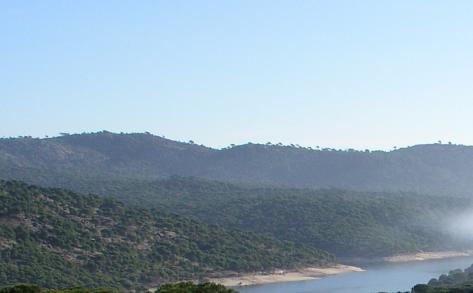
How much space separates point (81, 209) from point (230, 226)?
34.6m

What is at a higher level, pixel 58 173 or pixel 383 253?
pixel 58 173

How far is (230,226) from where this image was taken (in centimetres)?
12369

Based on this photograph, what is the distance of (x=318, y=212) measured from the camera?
5089 inches

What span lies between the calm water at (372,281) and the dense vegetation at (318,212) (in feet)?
37.6

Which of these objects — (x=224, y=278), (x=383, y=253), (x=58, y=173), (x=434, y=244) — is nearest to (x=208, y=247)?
(x=224, y=278)

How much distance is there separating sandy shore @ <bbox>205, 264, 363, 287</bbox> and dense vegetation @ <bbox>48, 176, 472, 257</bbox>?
15505 millimetres

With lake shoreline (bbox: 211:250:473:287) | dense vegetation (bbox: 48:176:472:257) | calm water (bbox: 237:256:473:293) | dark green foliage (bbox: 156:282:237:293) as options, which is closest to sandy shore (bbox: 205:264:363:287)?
lake shoreline (bbox: 211:250:473:287)

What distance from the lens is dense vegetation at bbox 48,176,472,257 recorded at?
11875 centimetres

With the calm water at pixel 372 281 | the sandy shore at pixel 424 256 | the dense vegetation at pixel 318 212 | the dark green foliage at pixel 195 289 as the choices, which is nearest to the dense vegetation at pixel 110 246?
the calm water at pixel 372 281

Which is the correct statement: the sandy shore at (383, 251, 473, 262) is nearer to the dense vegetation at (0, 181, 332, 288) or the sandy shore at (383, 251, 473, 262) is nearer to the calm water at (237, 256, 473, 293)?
the calm water at (237, 256, 473, 293)

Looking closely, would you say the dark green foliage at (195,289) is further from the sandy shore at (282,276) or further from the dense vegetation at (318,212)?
the dense vegetation at (318,212)

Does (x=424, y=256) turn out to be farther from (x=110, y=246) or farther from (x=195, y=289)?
(x=195, y=289)

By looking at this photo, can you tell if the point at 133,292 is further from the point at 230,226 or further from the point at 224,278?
the point at 230,226

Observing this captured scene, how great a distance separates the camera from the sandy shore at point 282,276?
87.0 m
